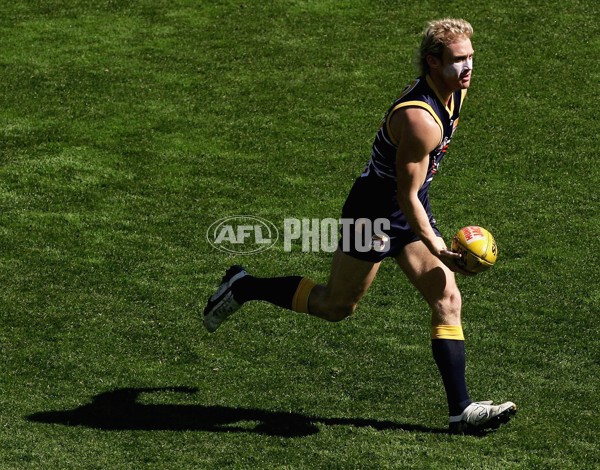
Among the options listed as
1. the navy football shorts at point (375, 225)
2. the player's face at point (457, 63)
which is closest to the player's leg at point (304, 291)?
the navy football shorts at point (375, 225)

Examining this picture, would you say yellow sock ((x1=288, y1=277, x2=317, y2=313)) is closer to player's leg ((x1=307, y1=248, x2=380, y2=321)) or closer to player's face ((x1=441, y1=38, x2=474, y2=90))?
player's leg ((x1=307, y1=248, x2=380, y2=321))

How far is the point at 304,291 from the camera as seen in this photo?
25.7ft

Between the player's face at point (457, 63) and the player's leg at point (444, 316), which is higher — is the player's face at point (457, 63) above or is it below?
above

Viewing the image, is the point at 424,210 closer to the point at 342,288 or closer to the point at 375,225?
the point at 375,225

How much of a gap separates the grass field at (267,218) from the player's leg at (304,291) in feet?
1.49

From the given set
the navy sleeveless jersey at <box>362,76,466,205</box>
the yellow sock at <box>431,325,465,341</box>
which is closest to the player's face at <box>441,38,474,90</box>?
the navy sleeveless jersey at <box>362,76,466,205</box>

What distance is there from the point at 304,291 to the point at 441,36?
1922mm

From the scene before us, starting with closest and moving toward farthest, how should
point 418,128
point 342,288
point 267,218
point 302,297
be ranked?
1. point 418,128
2. point 342,288
3. point 302,297
4. point 267,218

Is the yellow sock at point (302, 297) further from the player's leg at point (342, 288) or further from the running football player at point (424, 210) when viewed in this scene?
the running football player at point (424, 210)

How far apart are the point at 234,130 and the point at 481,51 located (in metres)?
3.31

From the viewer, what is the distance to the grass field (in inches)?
291

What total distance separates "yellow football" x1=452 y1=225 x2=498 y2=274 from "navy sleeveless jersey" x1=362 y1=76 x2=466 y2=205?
42cm

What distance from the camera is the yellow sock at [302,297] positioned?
7.82 m

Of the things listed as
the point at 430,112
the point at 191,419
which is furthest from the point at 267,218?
the point at 430,112
